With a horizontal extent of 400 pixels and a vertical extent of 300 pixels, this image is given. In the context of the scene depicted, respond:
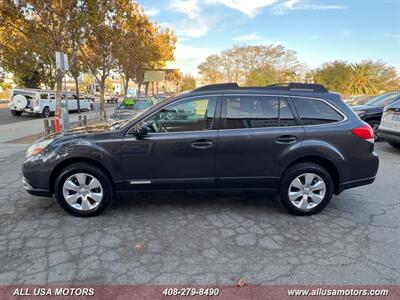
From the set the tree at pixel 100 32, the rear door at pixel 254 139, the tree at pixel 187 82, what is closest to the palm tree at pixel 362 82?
the tree at pixel 187 82

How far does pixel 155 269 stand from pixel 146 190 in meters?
1.24

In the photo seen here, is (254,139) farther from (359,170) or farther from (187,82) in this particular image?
(187,82)

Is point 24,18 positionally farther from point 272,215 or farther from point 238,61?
point 238,61

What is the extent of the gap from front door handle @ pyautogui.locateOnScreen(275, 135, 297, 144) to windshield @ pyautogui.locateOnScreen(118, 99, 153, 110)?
8201 millimetres

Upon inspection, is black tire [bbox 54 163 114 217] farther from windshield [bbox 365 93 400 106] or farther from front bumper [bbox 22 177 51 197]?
windshield [bbox 365 93 400 106]

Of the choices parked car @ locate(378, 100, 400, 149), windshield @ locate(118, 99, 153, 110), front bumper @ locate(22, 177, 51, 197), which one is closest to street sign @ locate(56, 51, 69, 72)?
windshield @ locate(118, 99, 153, 110)

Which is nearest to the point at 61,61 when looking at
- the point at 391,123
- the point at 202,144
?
the point at 202,144

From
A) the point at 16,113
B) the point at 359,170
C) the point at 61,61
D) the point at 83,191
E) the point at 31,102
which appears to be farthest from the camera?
the point at 16,113

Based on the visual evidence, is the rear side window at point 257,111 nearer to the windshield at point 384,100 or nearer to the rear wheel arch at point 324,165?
the rear wheel arch at point 324,165

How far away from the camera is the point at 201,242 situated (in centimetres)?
313

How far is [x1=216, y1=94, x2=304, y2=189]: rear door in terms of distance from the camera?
3596 millimetres

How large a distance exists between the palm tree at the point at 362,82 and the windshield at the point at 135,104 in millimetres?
36275

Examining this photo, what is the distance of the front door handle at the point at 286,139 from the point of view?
361cm

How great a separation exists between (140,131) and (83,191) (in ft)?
3.56
